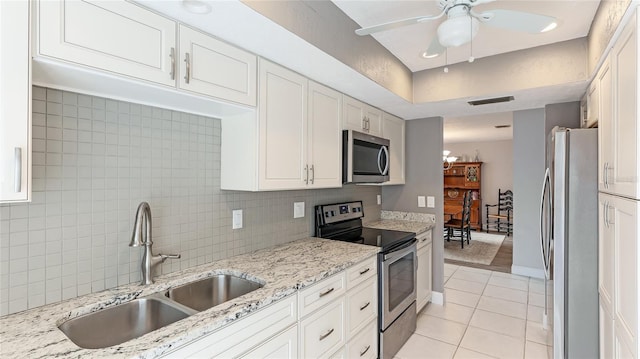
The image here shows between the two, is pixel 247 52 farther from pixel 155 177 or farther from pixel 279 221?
pixel 279 221

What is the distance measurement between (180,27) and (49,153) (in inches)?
29.7

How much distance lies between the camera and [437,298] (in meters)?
3.43

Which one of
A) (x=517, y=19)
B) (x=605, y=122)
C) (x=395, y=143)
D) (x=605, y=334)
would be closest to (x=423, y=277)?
(x=395, y=143)

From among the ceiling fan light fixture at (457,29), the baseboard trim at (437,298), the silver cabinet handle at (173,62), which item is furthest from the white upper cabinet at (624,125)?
the baseboard trim at (437,298)

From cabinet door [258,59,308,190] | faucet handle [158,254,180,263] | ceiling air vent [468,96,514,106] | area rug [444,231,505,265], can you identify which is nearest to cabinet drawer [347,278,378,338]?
cabinet door [258,59,308,190]

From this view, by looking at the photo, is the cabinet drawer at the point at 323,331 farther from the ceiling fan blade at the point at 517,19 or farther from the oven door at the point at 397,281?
the ceiling fan blade at the point at 517,19

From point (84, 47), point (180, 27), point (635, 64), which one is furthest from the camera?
point (180, 27)

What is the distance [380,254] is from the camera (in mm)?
2291

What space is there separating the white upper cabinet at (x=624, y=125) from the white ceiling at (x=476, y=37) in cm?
31

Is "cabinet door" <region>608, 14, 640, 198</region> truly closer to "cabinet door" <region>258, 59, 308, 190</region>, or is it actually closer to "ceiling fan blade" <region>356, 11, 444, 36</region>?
"ceiling fan blade" <region>356, 11, 444, 36</region>

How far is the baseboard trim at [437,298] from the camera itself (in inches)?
134

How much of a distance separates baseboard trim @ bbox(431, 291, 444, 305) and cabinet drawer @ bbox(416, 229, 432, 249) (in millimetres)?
592

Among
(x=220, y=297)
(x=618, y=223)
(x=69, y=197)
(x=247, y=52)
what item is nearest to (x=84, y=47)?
(x=69, y=197)

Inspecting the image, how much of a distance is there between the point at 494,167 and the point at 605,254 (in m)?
7.04
